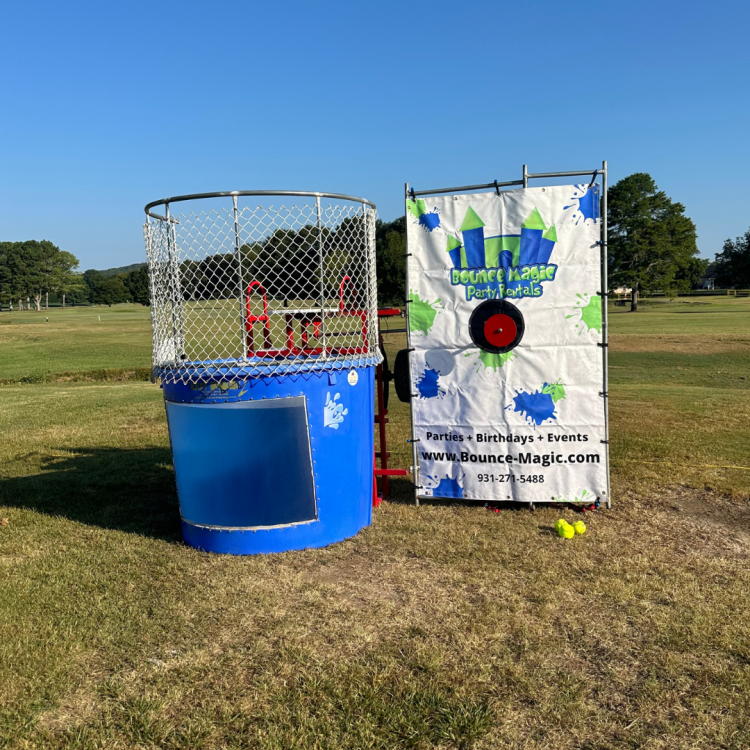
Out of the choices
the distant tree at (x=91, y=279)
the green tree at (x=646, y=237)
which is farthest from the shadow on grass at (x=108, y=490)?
the distant tree at (x=91, y=279)

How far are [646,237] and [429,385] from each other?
67.3 m

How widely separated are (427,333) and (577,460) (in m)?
2.02

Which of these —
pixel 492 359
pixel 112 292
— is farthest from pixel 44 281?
pixel 492 359

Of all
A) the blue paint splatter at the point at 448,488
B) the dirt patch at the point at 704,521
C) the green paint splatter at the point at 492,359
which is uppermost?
the green paint splatter at the point at 492,359

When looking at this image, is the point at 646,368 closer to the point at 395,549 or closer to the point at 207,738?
the point at 395,549

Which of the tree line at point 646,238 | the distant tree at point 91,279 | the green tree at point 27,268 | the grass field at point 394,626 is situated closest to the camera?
the grass field at point 394,626

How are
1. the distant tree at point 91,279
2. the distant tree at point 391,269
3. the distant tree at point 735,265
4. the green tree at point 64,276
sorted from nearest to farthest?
the distant tree at point 391,269
the distant tree at point 735,265
the green tree at point 64,276
the distant tree at point 91,279

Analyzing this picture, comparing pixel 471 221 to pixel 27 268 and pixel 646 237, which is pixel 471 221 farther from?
pixel 27 268

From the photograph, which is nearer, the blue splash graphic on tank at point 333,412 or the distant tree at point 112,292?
the blue splash graphic on tank at point 333,412

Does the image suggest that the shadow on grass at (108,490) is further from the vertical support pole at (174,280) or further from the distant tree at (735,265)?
the distant tree at (735,265)

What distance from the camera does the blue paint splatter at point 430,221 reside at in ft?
22.0

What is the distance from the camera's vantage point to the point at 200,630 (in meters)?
4.39

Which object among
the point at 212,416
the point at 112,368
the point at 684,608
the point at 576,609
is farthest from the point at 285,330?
the point at 112,368

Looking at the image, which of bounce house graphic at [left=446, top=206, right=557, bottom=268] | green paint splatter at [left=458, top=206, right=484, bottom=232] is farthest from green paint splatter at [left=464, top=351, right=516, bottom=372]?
green paint splatter at [left=458, top=206, right=484, bottom=232]
